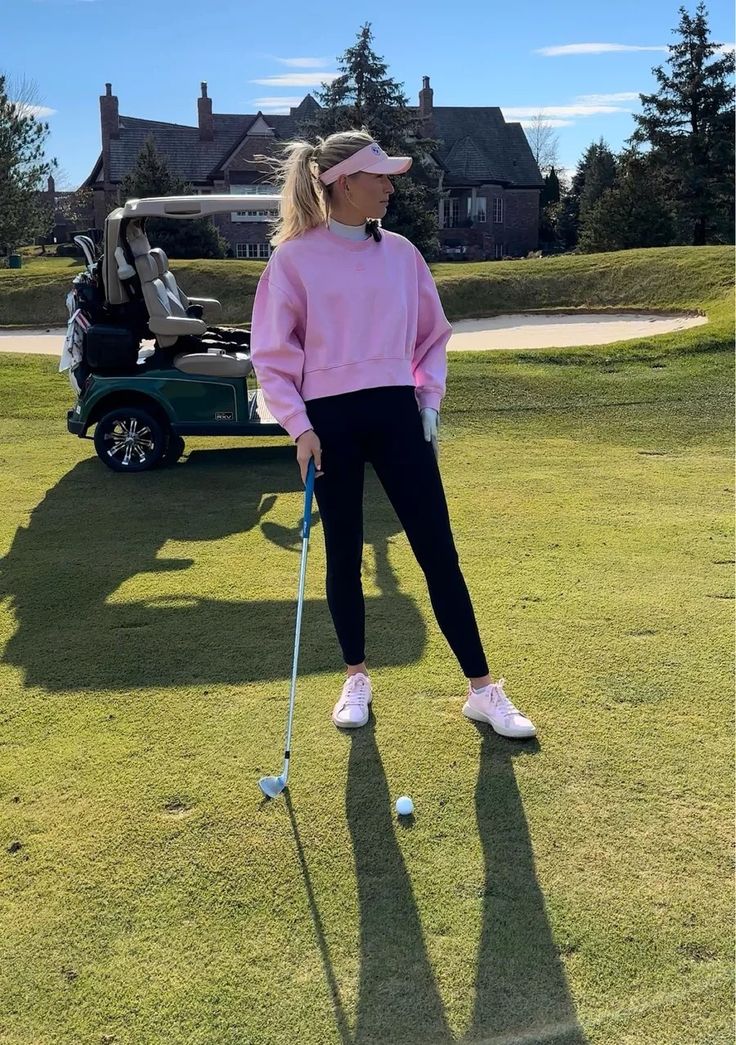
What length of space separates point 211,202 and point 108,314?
1.28 meters

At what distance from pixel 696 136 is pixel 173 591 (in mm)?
35330

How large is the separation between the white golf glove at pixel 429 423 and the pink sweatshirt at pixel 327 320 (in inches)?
6.2

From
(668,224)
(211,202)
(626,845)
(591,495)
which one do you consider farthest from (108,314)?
(668,224)

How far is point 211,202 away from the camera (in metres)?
6.52

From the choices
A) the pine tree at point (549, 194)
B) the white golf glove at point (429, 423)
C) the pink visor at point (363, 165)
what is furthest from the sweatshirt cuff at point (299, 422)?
the pine tree at point (549, 194)

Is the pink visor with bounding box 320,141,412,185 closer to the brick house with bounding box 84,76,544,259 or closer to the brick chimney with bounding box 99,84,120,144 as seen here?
the brick house with bounding box 84,76,544,259

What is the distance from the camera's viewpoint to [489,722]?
10.4 feet

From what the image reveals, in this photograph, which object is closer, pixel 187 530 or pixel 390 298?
pixel 390 298

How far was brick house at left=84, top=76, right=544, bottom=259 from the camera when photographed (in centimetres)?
4356

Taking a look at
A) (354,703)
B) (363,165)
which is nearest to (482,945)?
(354,703)

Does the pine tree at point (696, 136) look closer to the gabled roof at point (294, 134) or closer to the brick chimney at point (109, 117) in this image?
the gabled roof at point (294, 134)

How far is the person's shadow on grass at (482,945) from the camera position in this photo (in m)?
1.98

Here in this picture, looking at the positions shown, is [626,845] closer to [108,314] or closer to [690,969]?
[690,969]

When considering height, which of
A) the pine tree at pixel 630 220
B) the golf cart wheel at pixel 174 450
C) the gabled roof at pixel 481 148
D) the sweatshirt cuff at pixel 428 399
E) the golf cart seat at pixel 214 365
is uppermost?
the gabled roof at pixel 481 148
